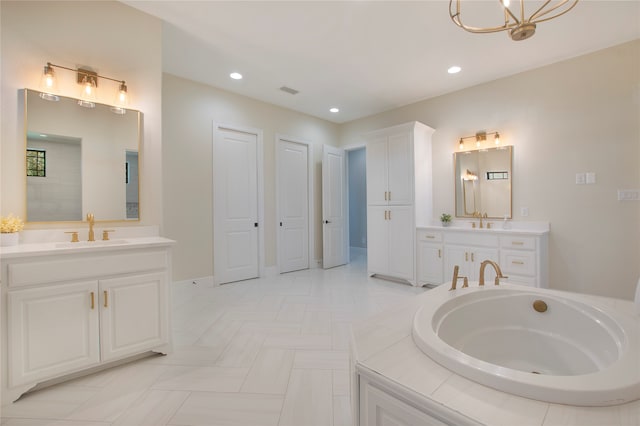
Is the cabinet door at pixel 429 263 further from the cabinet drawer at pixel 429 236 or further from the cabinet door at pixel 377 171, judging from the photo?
the cabinet door at pixel 377 171

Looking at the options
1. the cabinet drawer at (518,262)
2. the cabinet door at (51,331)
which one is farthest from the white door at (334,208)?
the cabinet door at (51,331)

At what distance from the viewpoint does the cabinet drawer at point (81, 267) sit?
5.45 ft

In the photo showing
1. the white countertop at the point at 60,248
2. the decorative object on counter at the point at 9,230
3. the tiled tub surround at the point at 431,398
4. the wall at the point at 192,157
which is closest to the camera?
the tiled tub surround at the point at 431,398

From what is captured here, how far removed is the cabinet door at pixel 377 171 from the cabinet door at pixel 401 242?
269 millimetres

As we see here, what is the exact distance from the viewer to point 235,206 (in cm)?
426

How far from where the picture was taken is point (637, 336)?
49.7 inches

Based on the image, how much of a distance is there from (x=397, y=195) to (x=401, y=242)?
2.22 feet

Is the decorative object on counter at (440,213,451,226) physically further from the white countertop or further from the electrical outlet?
the white countertop

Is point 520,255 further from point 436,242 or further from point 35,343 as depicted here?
point 35,343

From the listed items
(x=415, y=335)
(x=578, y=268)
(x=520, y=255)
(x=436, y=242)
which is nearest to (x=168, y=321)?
(x=415, y=335)

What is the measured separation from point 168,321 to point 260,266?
234 centimetres

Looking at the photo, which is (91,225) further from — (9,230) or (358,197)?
(358,197)

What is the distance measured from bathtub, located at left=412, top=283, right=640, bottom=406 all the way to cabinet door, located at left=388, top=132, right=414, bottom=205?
A: 2.21 metres

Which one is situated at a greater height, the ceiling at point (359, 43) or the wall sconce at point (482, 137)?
the ceiling at point (359, 43)
